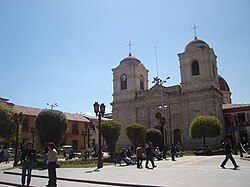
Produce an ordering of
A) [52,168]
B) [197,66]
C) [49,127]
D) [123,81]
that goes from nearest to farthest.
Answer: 1. [52,168]
2. [49,127]
3. [197,66]
4. [123,81]

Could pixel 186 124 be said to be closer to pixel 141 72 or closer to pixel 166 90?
pixel 166 90

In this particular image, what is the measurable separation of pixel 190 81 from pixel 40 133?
2762 cm

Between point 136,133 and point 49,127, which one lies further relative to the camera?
point 136,133

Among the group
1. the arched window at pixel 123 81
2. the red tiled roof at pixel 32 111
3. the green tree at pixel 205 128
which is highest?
the arched window at pixel 123 81

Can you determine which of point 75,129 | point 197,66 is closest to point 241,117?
point 197,66

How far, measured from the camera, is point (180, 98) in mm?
41312

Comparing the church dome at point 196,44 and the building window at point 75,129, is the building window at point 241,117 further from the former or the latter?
the building window at point 75,129

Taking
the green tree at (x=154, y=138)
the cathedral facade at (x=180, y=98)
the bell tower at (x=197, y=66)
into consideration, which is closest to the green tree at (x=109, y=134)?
the green tree at (x=154, y=138)

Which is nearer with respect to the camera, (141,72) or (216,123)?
(216,123)

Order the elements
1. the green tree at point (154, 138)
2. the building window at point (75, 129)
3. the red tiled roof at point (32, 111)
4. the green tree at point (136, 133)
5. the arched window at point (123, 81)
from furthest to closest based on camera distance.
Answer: the building window at point (75, 129), the arched window at point (123, 81), the red tiled roof at point (32, 111), the green tree at point (136, 133), the green tree at point (154, 138)

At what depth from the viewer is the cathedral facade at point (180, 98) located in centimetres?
3938

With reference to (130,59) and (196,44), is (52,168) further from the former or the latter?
(130,59)

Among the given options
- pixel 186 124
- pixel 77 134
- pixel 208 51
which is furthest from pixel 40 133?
pixel 77 134

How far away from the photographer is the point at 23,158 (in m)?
10.1
